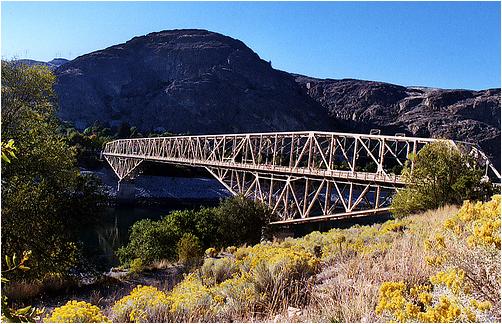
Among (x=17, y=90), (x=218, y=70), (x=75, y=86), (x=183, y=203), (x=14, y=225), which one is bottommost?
(x=183, y=203)

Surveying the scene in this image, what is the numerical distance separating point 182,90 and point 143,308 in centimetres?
12724

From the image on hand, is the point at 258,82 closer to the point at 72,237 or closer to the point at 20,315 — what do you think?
the point at 72,237

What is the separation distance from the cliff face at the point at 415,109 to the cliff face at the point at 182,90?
1880cm

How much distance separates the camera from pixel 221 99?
13162cm

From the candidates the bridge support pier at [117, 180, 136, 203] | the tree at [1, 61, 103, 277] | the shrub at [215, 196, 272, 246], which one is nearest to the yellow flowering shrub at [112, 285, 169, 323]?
the tree at [1, 61, 103, 277]

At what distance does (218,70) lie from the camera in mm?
143000

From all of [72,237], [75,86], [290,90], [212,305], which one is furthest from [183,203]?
[290,90]

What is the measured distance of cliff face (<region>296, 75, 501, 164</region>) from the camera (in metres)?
127

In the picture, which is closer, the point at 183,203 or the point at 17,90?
the point at 17,90

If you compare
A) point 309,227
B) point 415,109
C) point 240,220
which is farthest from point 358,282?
point 415,109

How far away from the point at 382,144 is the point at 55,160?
16466 millimetres

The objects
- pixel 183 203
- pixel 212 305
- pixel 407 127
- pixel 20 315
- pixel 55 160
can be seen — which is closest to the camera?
pixel 20 315

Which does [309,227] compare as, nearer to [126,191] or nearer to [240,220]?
[240,220]

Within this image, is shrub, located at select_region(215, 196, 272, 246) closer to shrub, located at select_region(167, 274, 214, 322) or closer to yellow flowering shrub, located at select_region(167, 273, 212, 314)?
yellow flowering shrub, located at select_region(167, 273, 212, 314)
